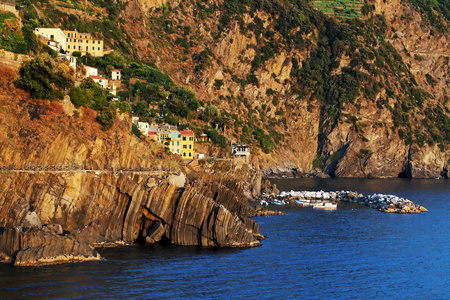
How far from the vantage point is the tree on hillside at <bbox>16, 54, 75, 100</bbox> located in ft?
202

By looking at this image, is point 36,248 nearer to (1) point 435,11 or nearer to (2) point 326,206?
(2) point 326,206

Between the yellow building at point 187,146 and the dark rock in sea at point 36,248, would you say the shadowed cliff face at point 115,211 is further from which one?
the yellow building at point 187,146

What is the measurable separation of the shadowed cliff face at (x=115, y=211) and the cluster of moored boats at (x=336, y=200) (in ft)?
99.9

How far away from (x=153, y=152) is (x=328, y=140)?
90.3 metres

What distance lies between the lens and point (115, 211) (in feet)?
188

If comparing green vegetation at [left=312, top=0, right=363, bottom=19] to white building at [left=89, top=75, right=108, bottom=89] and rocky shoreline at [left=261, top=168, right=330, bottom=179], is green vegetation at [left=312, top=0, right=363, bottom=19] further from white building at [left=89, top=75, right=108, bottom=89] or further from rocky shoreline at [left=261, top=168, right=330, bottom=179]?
white building at [left=89, top=75, right=108, bottom=89]

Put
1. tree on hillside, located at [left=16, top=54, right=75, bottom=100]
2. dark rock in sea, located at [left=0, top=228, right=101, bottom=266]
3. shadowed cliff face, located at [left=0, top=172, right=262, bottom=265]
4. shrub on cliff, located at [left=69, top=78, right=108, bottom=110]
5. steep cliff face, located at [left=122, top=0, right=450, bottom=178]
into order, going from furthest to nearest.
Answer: steep cliff face, located at [left=122, top=0, right=450, bottom=178] < shrub on cliff, located at [left=69, top=78, right=108, bottom=110] < tree on hillside, located at [left=16, top=54, right=75, bottom=100] < shadowed cliff face, located at [left=0, top=172, right=262, bottom=265] < dark rock in sea, located at [left=0, top=228, right=101, bottom=266]

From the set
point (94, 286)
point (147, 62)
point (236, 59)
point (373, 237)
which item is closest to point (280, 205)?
point (373, 237)

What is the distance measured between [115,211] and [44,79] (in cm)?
1675

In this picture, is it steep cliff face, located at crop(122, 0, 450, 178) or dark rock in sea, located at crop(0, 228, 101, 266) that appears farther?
steep cliff face, located at crop(122, 0, 450, 178)

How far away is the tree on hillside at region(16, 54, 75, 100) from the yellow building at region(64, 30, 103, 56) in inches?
1794

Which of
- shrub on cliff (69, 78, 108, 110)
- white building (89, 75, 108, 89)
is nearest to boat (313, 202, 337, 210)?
shrub on cliff (69, 78, 108, 110)

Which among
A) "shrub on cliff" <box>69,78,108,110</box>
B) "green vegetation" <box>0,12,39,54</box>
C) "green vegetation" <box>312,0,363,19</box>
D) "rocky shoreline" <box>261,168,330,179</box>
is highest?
"green vegetation" <box>312,0,363,19</box>

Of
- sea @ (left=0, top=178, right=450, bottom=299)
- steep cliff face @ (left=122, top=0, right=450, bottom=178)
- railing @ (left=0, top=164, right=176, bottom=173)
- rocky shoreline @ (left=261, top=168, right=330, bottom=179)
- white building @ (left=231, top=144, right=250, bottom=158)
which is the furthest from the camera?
steep cliff face @ (left=122, top=0, right=450, bottom=178)
